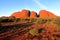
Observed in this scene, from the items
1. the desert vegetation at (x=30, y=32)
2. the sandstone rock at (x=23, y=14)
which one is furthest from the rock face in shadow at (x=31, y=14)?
the desert vegetation at (x=30, y=32)

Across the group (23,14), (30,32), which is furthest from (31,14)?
(30,32)

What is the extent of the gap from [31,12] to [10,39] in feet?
292

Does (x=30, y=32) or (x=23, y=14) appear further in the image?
(x=23, y=14)

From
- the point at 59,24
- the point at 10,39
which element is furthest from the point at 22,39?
the point at 59,24

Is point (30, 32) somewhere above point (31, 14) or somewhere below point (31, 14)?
above

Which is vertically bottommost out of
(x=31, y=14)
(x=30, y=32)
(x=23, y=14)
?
(x=31, y=14)

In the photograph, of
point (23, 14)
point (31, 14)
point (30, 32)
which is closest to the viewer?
point (30, 32)

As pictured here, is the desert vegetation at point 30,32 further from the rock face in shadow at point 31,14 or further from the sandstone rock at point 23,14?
the sandstone rock at point 23,14

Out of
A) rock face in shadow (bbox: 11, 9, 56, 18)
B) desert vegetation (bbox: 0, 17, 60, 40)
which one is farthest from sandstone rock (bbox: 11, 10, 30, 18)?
desert vegetation (bbox: 0, 17, 60, 40)

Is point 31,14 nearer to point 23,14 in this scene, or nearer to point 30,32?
point 23,14

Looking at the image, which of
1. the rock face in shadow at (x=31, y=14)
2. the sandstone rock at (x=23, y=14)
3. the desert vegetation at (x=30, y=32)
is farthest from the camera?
the sandstone rock at (x=23, y=14)

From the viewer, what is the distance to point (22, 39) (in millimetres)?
11312

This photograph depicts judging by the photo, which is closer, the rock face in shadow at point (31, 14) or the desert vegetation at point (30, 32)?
the desert vegetation at point (30, 32)

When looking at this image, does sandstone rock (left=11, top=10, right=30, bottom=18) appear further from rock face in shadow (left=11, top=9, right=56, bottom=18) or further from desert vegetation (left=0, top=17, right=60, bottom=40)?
desert vegetation (left=0, top=17, right=60, bottom=40)
